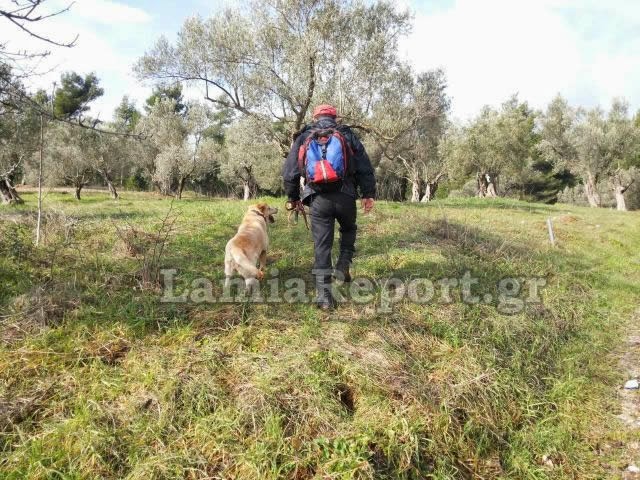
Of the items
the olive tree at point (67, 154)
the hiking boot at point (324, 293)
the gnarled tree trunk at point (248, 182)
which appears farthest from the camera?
the gnarled tree trunk at point (248, 182)

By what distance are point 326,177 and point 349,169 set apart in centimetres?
40

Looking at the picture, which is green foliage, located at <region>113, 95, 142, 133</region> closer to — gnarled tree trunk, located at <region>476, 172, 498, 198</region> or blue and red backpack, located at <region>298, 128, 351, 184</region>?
gnarled tree trunk, located at <region>476, 172, 498, 198</region>

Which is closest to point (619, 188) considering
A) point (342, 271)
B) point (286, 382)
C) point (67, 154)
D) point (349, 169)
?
point (342, 271)

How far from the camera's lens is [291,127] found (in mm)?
17031

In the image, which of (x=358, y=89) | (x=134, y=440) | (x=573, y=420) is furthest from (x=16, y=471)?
(x=358, y=89)

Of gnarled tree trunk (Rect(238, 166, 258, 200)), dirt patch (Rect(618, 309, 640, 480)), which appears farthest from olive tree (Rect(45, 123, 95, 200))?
dirt patch (Rect(618, 309, 640, 480))

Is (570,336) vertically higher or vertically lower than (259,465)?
higher

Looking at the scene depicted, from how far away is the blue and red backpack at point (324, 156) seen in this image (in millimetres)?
4379

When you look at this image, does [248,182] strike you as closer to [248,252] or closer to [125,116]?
[125,116]

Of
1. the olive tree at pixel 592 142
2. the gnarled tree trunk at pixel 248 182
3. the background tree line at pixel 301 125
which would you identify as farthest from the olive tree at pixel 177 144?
the olive tree at pixel 592 142

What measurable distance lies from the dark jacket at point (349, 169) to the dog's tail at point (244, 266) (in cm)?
94

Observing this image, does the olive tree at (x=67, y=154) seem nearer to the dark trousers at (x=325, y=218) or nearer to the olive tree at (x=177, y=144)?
the olive tree at (x=177, y=144)

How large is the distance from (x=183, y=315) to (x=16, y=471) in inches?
76.8

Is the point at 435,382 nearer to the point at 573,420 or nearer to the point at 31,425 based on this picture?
the point at 573,420
